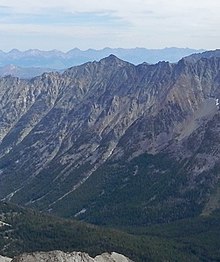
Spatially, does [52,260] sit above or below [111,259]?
above

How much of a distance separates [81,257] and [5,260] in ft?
201

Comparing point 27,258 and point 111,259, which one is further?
point 111,259

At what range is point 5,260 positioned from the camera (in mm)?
143125

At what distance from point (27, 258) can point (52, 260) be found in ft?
11.5

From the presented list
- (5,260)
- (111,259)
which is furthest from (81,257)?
(5,260)

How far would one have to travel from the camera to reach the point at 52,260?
8312cm

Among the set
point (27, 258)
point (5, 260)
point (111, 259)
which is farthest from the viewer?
point (5, 260)

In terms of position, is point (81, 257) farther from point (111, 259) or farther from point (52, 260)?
point (111, 259)

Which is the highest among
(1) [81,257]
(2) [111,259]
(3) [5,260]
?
(1) [81,257]

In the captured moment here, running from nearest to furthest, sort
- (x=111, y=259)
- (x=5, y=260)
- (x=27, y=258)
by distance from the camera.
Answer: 1. (x=27, y=258)
2. (x=111, y=259)
3. (x=5, y=260)

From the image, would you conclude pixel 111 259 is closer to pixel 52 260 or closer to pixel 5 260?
pixel 52 260

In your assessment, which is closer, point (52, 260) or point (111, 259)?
point (52, 260)

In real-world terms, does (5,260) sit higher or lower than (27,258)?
lower

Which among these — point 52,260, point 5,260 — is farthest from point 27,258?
point 5,260
